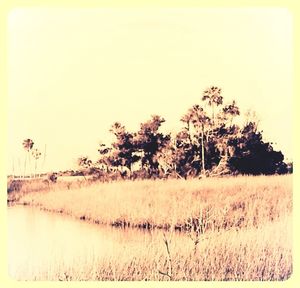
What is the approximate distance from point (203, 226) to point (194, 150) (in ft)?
1.33

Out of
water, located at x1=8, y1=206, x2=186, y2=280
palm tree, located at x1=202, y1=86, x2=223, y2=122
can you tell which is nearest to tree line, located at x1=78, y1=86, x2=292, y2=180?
palm tree, located at x1=202, y1=86, x2=223, y2=122

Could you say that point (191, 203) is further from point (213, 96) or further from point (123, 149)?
point (213, 96)

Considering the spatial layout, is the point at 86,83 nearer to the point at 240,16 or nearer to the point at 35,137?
the point at 35,137

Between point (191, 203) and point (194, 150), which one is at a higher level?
point (194, 150)

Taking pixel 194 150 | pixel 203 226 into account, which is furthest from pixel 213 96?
pixel 203 226

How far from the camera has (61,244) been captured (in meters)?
3.15

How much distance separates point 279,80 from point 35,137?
4.36ft

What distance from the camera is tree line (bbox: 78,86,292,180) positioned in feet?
10.4

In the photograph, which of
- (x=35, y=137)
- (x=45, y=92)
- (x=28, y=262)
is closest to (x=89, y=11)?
(x=45, y=92)

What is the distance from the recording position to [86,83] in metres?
3.17

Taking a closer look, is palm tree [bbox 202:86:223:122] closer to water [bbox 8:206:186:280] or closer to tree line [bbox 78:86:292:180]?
tree line [bbox 78:86:292:180]

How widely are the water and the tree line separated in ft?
0.98

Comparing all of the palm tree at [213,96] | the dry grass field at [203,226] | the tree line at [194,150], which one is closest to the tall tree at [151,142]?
the tree line at [194,150]

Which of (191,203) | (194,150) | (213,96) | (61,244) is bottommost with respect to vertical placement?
(61,244)
